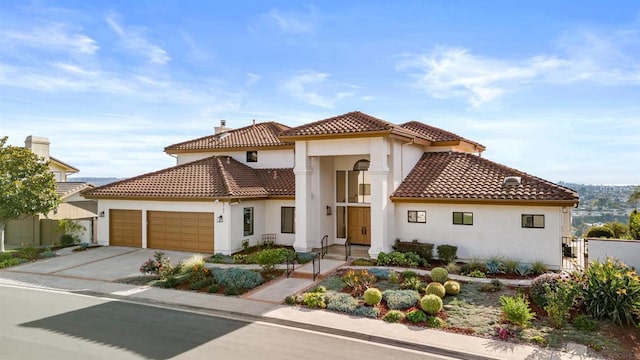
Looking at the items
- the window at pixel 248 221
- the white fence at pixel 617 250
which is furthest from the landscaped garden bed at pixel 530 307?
the window at pixel 248 221

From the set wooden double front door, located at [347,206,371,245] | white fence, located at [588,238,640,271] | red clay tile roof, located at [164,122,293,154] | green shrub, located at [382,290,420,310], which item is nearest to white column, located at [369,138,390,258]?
wooden double front door, located at [347,206,371,245]

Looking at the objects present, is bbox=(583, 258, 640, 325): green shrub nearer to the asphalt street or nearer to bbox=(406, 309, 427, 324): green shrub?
bbox=(406, 309, 427, 324): green shrub

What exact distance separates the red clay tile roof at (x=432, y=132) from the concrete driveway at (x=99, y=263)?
1331 centimetres

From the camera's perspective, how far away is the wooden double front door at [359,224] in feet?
67.9

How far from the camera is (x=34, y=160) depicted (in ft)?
71.7

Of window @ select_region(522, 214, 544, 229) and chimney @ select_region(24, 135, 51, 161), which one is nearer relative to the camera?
window @ select_region(522, 214, 544, 229)

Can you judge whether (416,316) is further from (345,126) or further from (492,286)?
(345,126)

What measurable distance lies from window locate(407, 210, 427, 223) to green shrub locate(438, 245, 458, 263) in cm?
145

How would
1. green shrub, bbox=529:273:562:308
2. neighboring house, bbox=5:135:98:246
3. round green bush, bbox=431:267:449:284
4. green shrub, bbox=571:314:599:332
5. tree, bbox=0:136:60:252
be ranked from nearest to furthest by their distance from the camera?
green shrub, bbox=571:314:599:332, green shrub, bbox=529:273:562:308, round green bush, bbox=431:267:449:284, tree, bbox=0:136:60:252, neighboring house, bbox=5:135:98:246

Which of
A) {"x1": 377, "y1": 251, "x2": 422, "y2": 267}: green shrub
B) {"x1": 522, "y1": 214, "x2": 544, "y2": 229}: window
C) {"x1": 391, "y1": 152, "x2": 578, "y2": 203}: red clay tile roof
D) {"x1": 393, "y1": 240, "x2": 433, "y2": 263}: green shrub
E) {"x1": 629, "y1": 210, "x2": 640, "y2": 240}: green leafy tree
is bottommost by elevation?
{"x1": 377, "y1": 251, "x2": 422, "y2": 267}: green shrub

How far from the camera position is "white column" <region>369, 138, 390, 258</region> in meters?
17.6

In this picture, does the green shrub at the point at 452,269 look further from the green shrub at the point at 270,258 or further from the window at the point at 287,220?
the window at the point at 287,220

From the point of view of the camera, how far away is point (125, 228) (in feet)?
72.2

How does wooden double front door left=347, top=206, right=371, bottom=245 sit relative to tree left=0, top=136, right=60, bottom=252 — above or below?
below
